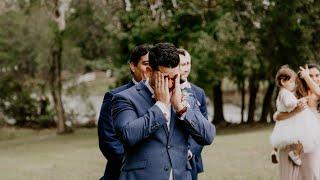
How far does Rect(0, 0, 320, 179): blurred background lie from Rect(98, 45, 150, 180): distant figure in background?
24.3 ft

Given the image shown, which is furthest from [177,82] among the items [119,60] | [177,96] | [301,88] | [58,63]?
[58,63]

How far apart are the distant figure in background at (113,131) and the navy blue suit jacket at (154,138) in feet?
4.42

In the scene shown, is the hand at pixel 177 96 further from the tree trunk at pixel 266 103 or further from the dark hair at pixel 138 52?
the tree trunk at pixel 266 103

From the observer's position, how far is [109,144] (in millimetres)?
6008

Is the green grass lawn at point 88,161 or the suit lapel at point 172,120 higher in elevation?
the suit lapel at point 172,120

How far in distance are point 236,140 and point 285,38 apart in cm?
846

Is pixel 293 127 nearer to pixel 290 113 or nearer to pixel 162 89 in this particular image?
pixel 290 113

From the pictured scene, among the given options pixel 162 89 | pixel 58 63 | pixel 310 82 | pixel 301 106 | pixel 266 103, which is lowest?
pixel 266 103

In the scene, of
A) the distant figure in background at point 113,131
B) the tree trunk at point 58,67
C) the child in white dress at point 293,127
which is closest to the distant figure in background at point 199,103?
the distant figure in background at point 113,131

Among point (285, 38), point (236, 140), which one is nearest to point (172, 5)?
point (236, 140)

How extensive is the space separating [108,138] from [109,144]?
6 cm

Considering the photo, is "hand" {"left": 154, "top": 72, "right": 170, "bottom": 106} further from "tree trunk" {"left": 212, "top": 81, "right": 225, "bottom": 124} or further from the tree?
"tree trunk" {"left": 212, "top": 81, "right": 225, "bottom": 124}

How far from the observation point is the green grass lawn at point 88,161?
14.7 metres

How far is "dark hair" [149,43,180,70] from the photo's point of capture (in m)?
4.38
